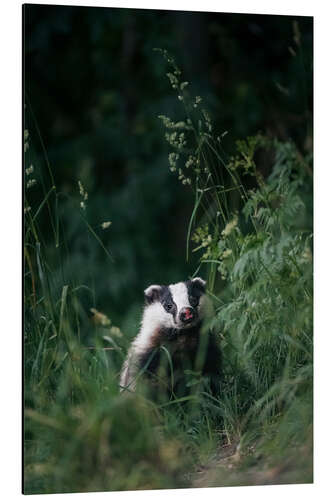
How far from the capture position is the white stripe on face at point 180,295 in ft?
15.1

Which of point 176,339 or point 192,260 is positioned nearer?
point 176,339

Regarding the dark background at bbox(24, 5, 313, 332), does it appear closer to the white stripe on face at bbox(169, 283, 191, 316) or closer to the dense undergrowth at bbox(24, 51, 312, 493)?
the dense undergrowth at bbox(24, 51, 312, 493)

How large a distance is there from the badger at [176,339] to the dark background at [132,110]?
22cm

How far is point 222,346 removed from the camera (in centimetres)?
461

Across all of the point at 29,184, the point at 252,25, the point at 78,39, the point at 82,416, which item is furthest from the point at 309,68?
the point at 82,416

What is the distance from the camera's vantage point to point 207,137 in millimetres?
4723

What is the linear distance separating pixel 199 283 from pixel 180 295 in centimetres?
11

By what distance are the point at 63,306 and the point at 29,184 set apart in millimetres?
575

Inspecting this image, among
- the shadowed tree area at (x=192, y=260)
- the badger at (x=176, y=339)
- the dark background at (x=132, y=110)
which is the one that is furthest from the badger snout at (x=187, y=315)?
the dark background at (x=132, y=110)

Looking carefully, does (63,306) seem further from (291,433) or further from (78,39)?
(78,39)

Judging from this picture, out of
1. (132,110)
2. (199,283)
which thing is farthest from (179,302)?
(132,110)

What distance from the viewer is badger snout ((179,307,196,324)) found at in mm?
4578

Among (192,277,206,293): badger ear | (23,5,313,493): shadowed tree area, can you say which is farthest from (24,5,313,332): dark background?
(192,277,206,293): badger ear

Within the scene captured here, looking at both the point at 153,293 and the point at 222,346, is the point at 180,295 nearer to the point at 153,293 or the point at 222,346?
the point at 153,293
